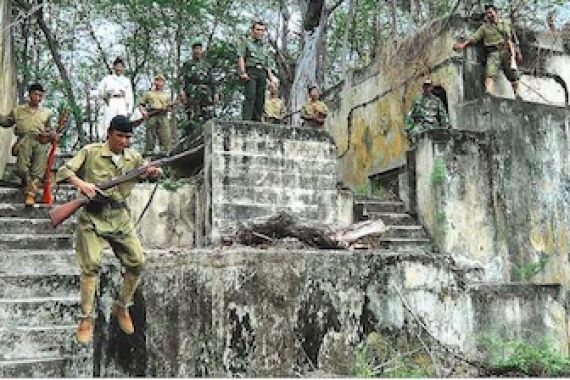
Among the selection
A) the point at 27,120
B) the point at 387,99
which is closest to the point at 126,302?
the point at 27,120

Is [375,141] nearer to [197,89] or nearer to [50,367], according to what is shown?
[197,89]

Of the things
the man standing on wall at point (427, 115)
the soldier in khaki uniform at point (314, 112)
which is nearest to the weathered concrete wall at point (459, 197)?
the man standing on wall at point (427, 115)

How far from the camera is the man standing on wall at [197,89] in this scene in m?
11.1

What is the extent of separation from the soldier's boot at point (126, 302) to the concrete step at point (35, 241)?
2.61 m

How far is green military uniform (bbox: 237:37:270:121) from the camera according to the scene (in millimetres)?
9695

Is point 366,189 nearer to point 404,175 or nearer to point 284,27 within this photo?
point 404,175

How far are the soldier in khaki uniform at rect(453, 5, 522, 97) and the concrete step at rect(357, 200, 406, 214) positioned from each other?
9.12 ft

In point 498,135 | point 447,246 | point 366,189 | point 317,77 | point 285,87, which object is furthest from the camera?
point 285,87

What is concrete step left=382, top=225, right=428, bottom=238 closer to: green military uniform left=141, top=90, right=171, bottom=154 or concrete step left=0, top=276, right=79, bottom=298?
green military uniform left=141, top=90, right=171, bottom=154

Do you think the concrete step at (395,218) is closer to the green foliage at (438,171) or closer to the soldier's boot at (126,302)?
the green foliage at (438,171)

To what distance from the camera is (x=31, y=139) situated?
327 inches

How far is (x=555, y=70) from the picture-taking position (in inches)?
512

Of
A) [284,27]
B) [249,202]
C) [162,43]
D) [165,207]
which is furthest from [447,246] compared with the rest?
[162,43]

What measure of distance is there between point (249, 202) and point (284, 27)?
45.1 ft
